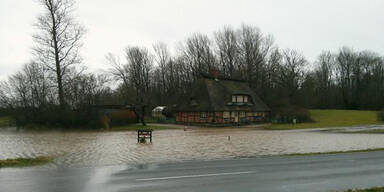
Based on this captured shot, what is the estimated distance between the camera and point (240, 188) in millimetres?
7965

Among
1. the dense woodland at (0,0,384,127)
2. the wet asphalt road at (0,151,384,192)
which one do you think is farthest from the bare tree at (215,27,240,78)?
the wet asphalt road at (0,151,384,192)

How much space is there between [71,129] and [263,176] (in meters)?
29.4

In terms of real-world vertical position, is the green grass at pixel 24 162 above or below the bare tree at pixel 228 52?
below

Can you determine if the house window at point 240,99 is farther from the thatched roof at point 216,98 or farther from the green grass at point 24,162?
the green grass at point 24,162

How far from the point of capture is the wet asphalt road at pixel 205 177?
8094mm

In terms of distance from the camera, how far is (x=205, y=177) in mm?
9492

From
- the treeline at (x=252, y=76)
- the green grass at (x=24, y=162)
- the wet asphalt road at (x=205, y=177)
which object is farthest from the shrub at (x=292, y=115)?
the green grass at (x=24, y=162)

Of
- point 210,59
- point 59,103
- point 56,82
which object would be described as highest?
point 210,59

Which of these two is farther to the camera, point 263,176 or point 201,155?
point 201,155

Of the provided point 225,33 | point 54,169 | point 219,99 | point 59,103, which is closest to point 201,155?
point 54,169

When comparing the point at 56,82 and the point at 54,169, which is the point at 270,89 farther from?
the point at 54,169

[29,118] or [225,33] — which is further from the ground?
[225,33]

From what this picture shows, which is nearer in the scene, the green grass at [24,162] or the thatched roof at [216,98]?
the green grass at [24,162]

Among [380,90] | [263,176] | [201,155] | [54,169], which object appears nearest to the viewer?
[263,176]
